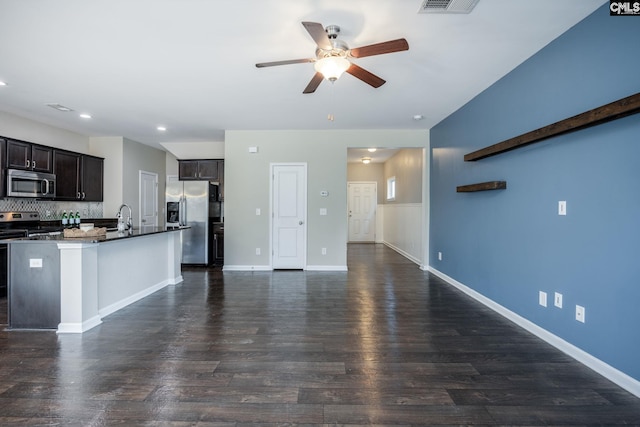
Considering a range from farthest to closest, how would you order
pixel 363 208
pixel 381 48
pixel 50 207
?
pixel 363 208 → pixel 50 207 → pixel 381 48

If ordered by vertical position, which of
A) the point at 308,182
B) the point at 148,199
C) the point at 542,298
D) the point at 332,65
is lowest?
the point at 542,298

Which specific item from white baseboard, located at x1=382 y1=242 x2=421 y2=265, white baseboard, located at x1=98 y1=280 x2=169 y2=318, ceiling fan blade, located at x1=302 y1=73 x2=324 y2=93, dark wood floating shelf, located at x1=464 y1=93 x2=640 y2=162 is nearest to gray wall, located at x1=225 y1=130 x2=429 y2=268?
white baseboard, located at x1=98 y1=280 x2=169 y2=318

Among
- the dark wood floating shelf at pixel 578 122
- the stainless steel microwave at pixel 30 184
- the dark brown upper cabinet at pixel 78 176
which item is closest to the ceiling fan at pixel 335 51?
the dark wood floating shelf at pixel 578 122

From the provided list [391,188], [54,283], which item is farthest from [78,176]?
[391,188]

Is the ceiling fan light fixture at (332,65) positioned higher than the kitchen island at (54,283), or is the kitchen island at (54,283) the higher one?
the ceiling fan light fixture at (332,65)

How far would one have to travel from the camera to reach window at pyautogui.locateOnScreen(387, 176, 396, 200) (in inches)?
348

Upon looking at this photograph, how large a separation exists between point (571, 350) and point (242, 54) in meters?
3.66

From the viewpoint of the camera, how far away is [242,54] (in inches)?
112

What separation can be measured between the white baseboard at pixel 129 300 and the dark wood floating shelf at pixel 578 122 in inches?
173

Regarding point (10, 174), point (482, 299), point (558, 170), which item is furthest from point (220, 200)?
point (558, 170)

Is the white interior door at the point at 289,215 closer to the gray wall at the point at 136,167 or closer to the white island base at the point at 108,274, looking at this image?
the white island base at the point at 108,274

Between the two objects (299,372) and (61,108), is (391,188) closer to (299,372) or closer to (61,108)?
(61,108)

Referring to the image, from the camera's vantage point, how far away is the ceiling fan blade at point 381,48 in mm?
2168

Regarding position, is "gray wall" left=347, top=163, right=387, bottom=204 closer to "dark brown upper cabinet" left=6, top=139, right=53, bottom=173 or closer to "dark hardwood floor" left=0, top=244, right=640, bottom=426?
"dark hardwood floor" left=0, top=244, right=640, bottom=426
